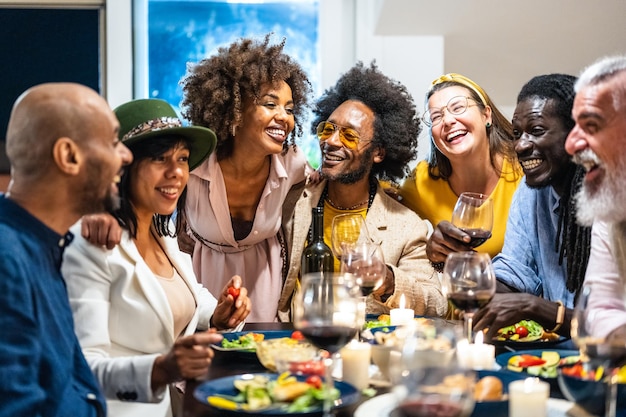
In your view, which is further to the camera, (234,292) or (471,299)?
(234,292)

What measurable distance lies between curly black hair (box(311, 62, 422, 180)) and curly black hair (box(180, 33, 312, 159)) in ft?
1.05

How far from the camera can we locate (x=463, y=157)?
363cm

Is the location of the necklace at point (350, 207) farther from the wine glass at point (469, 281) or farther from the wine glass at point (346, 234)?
the wine glass at point (469, 281)

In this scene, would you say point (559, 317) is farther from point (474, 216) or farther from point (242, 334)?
point (242, 334)

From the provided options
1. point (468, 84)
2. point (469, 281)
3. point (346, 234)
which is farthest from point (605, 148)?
point (468, 84)

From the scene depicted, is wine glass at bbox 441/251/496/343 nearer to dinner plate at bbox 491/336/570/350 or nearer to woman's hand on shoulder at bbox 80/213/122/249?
dinner plate at bbox 491/336/570/350

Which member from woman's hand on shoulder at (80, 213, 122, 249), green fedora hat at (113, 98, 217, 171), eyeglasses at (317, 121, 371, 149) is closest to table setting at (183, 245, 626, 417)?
woman's hand on shoulder at (80, 213, 122, 249)

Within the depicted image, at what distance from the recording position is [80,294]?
2064mm

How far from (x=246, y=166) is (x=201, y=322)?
106 centimetres

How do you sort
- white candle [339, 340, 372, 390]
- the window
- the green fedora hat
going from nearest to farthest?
white candle [339, 340, 372, 390]
the green fedora hat
the window

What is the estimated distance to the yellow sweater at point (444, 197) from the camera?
3.52 metres

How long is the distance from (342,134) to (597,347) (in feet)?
7.62

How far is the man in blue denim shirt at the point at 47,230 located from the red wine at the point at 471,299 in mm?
855

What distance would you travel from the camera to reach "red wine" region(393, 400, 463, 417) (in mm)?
1263
